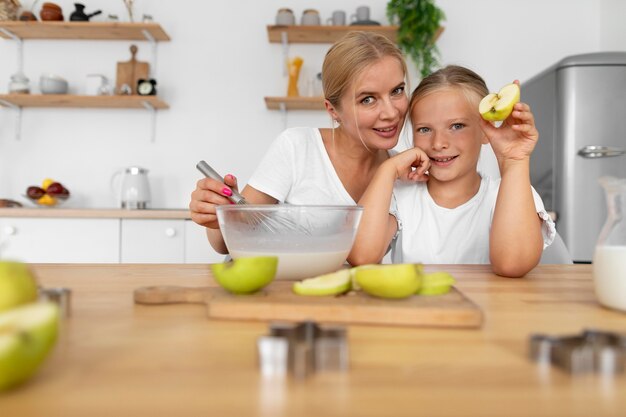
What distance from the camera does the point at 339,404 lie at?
37cm

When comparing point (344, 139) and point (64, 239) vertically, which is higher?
point (344, 139)

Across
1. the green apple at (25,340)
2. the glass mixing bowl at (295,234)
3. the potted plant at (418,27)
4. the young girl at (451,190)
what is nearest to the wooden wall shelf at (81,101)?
the potted plant at (418,27)

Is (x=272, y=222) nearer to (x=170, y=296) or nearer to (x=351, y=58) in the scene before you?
(x=170, y=296)

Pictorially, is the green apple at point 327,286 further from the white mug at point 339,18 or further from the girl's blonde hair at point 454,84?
the white mug at point 339,18

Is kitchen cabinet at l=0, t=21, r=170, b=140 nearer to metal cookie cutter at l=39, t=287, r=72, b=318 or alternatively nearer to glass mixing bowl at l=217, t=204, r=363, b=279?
glass mixing bowl at l=217, t=204, r=363, b=279

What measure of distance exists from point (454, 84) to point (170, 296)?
1.07 metres

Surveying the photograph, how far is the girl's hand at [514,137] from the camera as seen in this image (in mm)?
1142

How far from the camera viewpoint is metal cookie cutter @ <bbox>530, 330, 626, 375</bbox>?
1.39 ft

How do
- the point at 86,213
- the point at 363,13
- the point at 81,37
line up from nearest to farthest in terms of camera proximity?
1. the point at 86,213
2. the point at 363,13
3. the point at 81,37

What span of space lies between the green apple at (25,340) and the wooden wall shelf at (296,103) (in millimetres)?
2716

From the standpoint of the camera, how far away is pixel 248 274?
67 cm

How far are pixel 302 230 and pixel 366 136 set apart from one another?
76 centimetres

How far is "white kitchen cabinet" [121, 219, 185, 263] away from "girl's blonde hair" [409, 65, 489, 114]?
5.17ft

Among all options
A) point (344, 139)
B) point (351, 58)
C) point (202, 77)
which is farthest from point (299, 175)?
point (202, 77)
